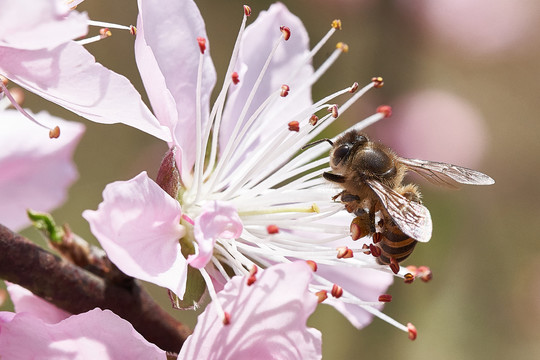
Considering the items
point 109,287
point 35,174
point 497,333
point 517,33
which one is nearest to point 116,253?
point 109,287

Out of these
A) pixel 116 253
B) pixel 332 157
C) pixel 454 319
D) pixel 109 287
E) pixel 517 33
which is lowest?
pixel 454 319

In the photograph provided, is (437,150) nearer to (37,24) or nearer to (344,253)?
(344,253)

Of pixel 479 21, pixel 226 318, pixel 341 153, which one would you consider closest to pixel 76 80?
pixel 226 318

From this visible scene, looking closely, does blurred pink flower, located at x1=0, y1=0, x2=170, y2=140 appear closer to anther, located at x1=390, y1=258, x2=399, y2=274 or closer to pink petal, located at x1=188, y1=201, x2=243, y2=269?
pink petal, located at x1=188, y1=201, x2=243, y2=269

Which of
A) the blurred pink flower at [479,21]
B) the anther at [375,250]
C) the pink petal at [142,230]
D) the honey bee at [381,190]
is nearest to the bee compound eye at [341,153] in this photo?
the honey bee at [381,190]

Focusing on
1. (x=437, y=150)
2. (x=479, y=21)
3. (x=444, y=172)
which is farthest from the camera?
(x=479, y=21)

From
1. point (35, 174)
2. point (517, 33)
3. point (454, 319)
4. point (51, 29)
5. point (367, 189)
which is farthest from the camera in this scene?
point (517, 33)

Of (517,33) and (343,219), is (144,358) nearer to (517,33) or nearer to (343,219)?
(343,219)

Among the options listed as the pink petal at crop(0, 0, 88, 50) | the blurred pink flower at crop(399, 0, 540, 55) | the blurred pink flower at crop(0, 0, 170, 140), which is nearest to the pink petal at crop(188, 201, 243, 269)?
the blurred pink flower at crop(0, 0, 170, 140)
